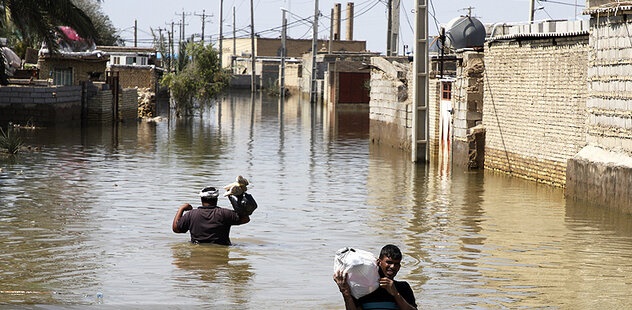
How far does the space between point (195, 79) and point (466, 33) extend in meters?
23.1

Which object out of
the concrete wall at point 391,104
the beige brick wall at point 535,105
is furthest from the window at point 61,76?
the beige brick wall at point 535,105

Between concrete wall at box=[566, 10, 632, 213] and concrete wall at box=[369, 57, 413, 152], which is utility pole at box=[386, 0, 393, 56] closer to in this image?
concrete wall at box=[369, 57, 413, 152]

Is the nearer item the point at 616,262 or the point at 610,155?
the point at 616,262

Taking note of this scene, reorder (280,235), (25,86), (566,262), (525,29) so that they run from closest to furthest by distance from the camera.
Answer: (566,262) → (280,235) → (525,29) → (25,86)

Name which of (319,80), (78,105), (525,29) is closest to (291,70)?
(319,80)

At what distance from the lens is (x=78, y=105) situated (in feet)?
144

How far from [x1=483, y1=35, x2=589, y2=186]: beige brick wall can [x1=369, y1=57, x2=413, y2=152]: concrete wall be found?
5.93 m

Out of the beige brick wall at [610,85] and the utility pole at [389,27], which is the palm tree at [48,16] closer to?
the beige brick wall at [610,85]

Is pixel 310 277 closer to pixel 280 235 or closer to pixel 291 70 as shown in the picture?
pixel 280 235

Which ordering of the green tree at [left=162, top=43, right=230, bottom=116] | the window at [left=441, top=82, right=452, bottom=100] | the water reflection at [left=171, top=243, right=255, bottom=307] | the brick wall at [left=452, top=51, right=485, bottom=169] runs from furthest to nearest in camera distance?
the green tree at [left=162, top=43, right=230, bottom=116] → the window at [left=441, top=82, right=452, bottom=100] → the brick wall at [left=452, top=51, right=485, bottom=169] → the water reflection at [left=171, top=243, right=255, bottom=307]

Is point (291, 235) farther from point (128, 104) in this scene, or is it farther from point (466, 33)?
point (128, 104)

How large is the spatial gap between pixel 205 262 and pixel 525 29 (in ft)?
43.5

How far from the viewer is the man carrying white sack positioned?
8062 millimetres

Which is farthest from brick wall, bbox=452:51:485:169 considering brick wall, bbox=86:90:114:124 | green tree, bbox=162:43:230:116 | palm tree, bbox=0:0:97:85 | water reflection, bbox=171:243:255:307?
green tree, bbox=162:43:230:116
